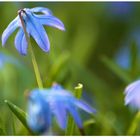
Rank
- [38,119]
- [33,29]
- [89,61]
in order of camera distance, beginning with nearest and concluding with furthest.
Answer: [38,119] < [33,29] < [89,61]

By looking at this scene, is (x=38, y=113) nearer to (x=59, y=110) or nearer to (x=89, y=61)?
(x=59, y=110)

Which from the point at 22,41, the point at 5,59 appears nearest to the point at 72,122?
the point at 22,41

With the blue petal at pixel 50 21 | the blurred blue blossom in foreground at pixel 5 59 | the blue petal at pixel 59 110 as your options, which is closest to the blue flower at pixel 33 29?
the blue petal at pixel 50 21

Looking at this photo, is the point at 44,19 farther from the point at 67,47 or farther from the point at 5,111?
the point at 67,47

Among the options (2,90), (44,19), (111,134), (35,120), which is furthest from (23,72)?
(35,120)

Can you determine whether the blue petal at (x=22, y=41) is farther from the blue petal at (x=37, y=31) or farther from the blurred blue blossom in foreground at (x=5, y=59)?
the blurred blue blossom in foreground at (x=5, y=59)

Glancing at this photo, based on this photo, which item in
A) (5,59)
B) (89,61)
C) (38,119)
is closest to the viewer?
(38,119)

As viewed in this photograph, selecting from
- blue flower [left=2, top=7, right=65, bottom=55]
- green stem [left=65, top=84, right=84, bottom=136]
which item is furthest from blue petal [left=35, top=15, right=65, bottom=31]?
green stem [left=65, top=84, right=84, bottom=136]
